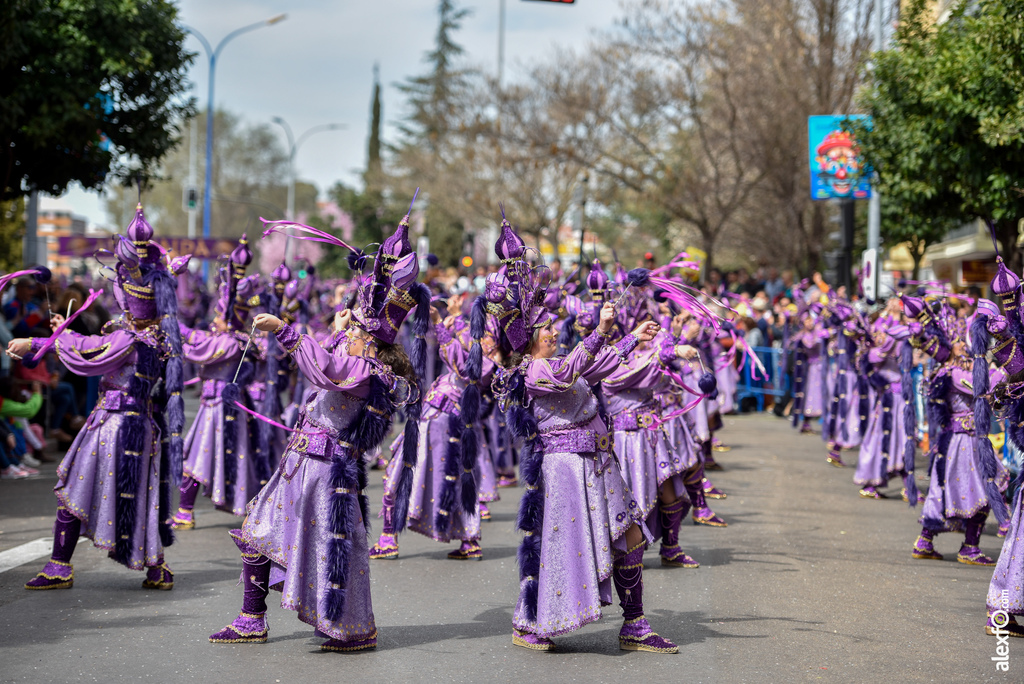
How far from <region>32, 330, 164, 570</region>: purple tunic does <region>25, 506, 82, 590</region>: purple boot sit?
0.21 feet

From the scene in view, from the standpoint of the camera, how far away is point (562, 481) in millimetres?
6035

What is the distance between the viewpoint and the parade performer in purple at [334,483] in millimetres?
5758

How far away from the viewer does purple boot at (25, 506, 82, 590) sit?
711 cm

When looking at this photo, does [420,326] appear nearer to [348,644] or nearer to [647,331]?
[647,331]

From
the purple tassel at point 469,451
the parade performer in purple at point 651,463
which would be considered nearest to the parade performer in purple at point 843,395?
the parade performer in purple at point 651,463

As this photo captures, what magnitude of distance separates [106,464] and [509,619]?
275 centimetres

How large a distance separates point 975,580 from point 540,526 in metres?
3.93

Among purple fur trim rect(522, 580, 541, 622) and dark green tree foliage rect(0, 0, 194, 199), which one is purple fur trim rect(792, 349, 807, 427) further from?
purple fur trim rect(522, 580, 541, 622)

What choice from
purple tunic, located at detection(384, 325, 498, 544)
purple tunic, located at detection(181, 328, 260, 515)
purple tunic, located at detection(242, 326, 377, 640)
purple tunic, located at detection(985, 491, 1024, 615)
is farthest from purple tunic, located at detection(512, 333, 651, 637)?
purple tunic, located at detection(181, 328, 260, 515)

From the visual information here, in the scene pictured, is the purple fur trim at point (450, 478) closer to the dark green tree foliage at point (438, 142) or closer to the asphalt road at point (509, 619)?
the asphalt road at point (509, 619)

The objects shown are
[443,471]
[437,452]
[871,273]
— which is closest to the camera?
[443,471]

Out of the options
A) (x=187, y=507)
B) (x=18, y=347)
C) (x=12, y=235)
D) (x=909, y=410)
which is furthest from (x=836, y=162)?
(x=12, y=235)

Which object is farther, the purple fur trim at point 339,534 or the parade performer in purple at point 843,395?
the parade performer in purple at point 843,395

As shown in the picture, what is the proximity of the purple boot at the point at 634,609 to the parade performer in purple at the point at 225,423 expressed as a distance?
14.2 feet
